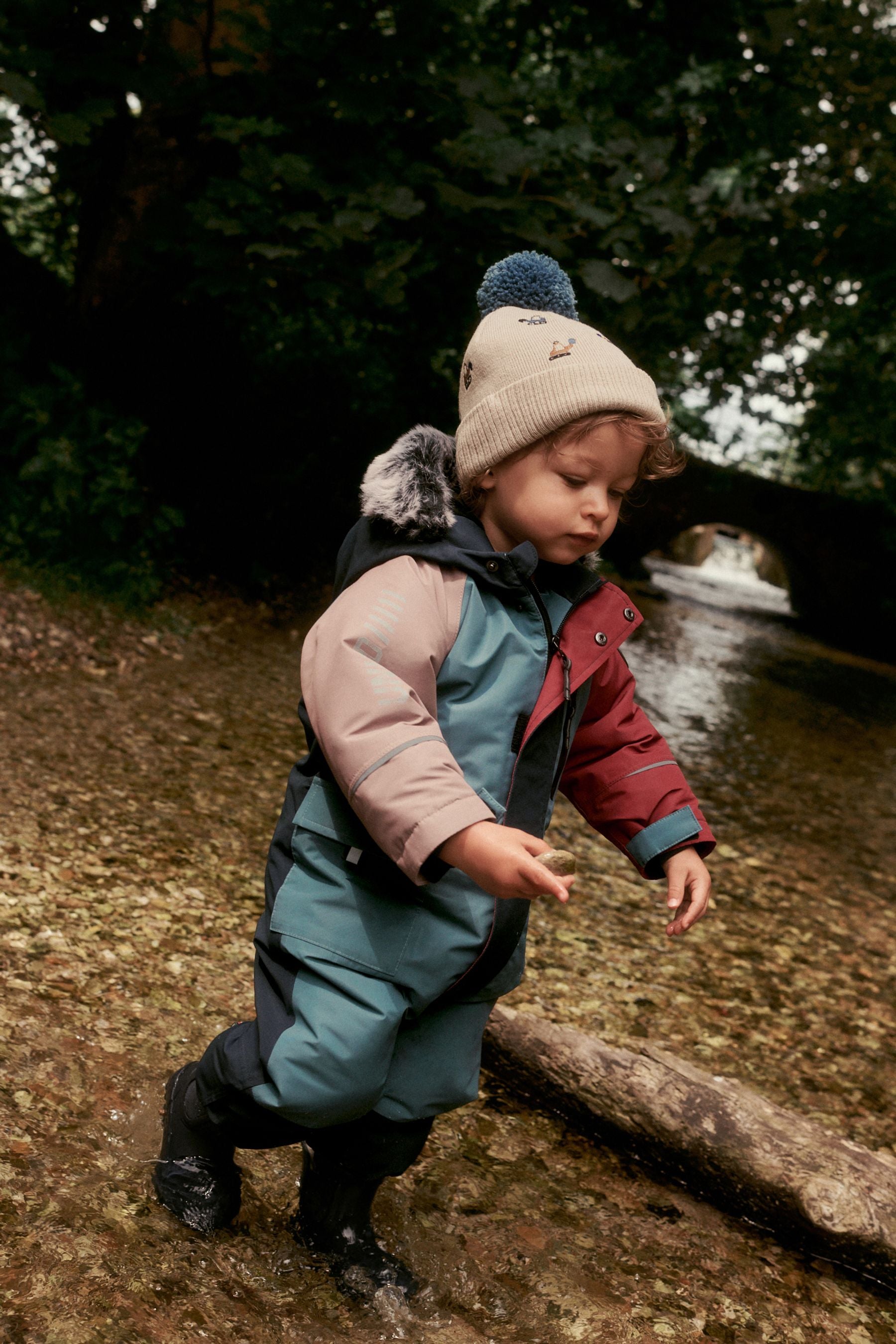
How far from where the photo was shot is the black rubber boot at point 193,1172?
6.14 ft

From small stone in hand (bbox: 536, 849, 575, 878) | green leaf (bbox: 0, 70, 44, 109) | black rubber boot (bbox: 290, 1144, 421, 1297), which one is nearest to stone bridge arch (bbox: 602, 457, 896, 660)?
green leaf (bbox: 0, 70, 44, 109)

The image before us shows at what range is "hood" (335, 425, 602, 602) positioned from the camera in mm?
1727

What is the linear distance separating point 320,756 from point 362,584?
0.96ft

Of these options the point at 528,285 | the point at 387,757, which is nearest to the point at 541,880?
the point at 387,757

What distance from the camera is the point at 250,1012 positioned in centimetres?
267

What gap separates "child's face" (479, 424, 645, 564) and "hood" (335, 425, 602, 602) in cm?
5

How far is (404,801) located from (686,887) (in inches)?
27.6

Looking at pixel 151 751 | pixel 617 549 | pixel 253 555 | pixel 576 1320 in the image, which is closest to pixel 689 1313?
pixel 576 1320

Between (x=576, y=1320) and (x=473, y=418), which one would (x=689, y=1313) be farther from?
(x=473, y=418)

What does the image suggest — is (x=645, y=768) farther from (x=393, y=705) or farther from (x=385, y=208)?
(x=385, y=208)

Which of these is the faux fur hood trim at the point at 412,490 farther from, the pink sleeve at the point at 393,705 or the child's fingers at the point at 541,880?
the child's fingers at the point at 541,880

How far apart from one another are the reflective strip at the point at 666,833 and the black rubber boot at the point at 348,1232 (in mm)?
737

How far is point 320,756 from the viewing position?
5.76 feet

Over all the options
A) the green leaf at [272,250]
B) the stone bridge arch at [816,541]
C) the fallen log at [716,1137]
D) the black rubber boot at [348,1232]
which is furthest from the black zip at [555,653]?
the stone bridge arch at [816,541]
